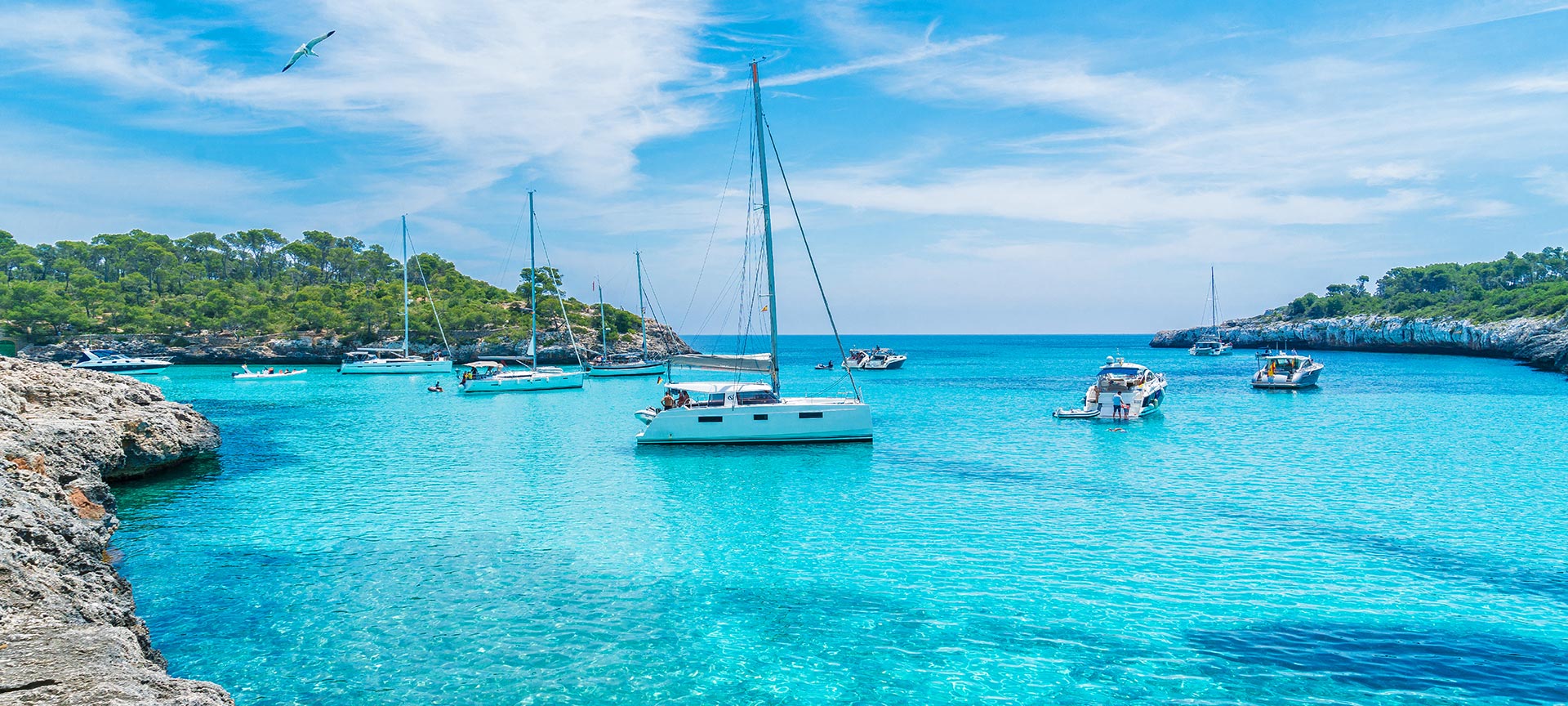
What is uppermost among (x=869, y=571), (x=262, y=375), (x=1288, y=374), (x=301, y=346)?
(x=301, y=346)

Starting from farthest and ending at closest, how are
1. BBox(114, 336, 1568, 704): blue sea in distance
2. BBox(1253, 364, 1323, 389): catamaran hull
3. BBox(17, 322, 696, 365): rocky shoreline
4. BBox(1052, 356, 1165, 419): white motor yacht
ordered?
BBox(17, 322, 696, 365): rocky shoreline, BBox(1253, 364, 1323, 389): catamaran hull, BBox(1052, 356, 1165, 419): white motor yacht, BBox(114, 336, 1568, 704): blue sea in distance

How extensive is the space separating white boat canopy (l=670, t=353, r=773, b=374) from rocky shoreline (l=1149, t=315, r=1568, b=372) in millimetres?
75542

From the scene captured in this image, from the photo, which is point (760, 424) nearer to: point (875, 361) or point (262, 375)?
point (262, 375)

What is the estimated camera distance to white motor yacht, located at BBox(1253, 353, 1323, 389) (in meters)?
57.0

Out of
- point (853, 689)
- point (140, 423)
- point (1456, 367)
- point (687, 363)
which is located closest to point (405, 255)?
point (687, 363)

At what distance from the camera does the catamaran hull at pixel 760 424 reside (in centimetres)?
3045

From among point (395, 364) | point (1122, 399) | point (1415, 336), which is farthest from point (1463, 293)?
point (395, 364)

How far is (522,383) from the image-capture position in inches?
2379

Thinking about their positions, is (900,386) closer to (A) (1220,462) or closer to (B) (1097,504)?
Answer: (A) (1220,462)

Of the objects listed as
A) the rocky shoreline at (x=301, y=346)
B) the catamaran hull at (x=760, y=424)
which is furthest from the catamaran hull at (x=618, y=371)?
the catamaran hull at (x=760, y=424)

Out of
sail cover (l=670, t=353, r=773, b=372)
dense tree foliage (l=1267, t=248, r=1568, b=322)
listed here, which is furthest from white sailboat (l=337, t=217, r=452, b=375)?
dense tree foliage (l=1267, t=248, r=1568, b=322)

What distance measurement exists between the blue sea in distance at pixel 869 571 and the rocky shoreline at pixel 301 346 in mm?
70712

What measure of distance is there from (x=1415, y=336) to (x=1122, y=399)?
345 ft

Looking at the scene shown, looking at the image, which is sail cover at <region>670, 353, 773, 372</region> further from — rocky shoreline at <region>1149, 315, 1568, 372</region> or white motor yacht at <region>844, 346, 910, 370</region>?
rocky shoreline at <region>1149, 315, 1568, 372</region>
